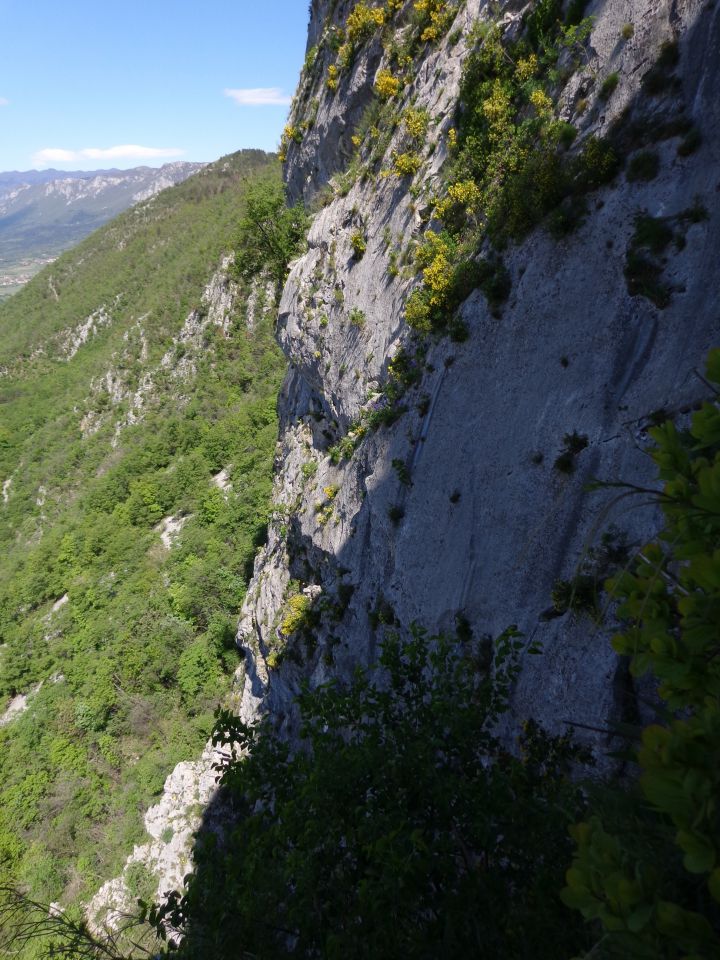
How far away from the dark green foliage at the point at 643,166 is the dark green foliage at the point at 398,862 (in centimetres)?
814

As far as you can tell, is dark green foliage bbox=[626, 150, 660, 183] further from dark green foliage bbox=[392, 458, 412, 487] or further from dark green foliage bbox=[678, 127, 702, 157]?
dark green foliage bbox=[392, 458, 412, 487]

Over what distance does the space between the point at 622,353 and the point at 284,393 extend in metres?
18.5

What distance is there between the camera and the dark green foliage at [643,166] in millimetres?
7809

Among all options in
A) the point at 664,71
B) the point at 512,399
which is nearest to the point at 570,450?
the point at 512,399

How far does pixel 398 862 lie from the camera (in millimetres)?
3570

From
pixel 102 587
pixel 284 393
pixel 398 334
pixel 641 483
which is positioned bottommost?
pixel 102 587

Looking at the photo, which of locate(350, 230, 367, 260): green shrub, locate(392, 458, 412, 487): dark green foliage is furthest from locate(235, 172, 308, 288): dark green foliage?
locate(392, 458, 412, 487): dark green foliage

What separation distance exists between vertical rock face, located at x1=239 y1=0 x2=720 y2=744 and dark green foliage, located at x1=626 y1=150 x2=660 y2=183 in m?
0.09

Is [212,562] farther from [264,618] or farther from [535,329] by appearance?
[535,329]

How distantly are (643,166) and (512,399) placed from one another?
4.12m

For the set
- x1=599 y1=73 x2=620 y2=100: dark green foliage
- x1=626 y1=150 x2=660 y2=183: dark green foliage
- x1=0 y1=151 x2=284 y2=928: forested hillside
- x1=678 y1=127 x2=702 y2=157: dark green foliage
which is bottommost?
x1=0 y1=151 x2=284 y2=928: forested hillside

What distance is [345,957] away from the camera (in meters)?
3.55

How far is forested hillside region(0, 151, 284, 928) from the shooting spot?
74.5 ft

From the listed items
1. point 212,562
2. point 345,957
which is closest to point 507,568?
point 345,957
